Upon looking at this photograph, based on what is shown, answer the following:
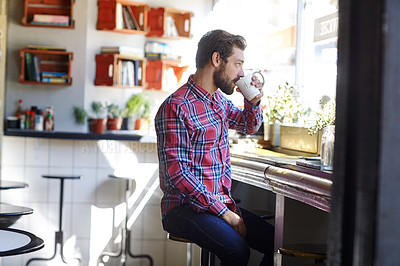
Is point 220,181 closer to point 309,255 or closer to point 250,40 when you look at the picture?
point 309,255

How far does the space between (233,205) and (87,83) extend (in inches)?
165

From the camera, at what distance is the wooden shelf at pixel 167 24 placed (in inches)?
254

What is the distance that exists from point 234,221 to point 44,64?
14.7 ft

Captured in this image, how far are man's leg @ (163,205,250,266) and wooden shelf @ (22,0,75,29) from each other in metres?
4.28

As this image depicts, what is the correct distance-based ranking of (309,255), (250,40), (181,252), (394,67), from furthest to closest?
(250,40), (181,252), (309,255), (394,67)

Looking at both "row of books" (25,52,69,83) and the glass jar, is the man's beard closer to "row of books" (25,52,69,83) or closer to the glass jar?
the glass jar

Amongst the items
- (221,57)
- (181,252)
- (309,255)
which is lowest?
(181,252)

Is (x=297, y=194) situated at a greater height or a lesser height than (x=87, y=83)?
lesser

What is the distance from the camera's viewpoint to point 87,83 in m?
6.37

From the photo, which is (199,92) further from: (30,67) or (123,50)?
(30,67)

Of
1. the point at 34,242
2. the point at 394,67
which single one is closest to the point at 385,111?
the point at 394,67

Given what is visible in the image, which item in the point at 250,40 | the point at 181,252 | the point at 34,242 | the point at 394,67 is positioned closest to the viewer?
the point at 394,67

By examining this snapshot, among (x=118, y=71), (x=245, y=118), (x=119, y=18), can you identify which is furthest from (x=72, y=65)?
(x=245, y=118)

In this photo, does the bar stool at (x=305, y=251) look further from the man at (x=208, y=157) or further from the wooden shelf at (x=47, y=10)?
the wooden shelf at (x=47, y=10)
